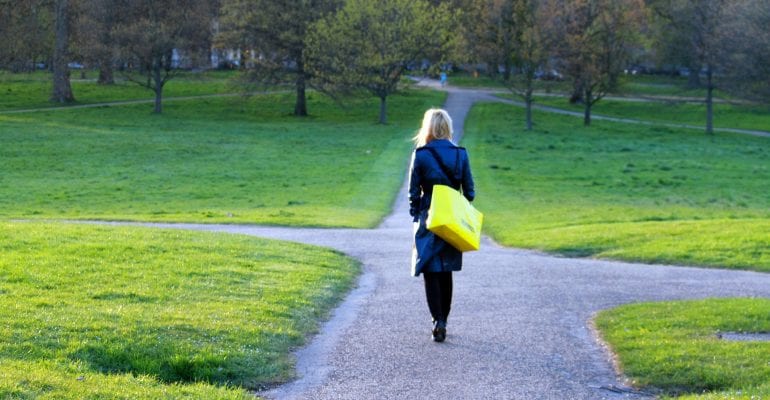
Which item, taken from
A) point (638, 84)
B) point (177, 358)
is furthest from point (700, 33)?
point (177, 358)

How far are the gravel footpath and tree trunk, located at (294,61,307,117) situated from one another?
4479 centimetres

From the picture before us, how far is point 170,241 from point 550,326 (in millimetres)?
6407

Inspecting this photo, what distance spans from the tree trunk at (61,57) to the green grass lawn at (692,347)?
54.5 metres

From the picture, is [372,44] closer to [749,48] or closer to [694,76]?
[749,48]

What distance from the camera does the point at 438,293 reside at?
8.93 m

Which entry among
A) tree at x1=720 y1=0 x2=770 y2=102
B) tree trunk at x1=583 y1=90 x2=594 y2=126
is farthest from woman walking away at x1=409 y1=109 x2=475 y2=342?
tree trunk at x1=583 y1=90 x2=594 y2=126

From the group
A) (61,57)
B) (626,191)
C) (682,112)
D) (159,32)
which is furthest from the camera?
(682,112)

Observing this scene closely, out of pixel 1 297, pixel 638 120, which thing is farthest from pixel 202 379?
pixel 638 120

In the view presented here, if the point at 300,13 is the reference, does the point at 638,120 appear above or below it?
below

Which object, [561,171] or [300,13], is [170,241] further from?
[300,13]

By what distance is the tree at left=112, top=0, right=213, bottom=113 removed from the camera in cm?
5619

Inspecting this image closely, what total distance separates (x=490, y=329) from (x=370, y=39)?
48443 millimetres

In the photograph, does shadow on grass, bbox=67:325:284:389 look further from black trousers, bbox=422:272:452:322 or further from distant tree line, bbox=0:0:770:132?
distant tree line, bbox=0:0:770:132

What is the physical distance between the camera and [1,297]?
29.6ft
